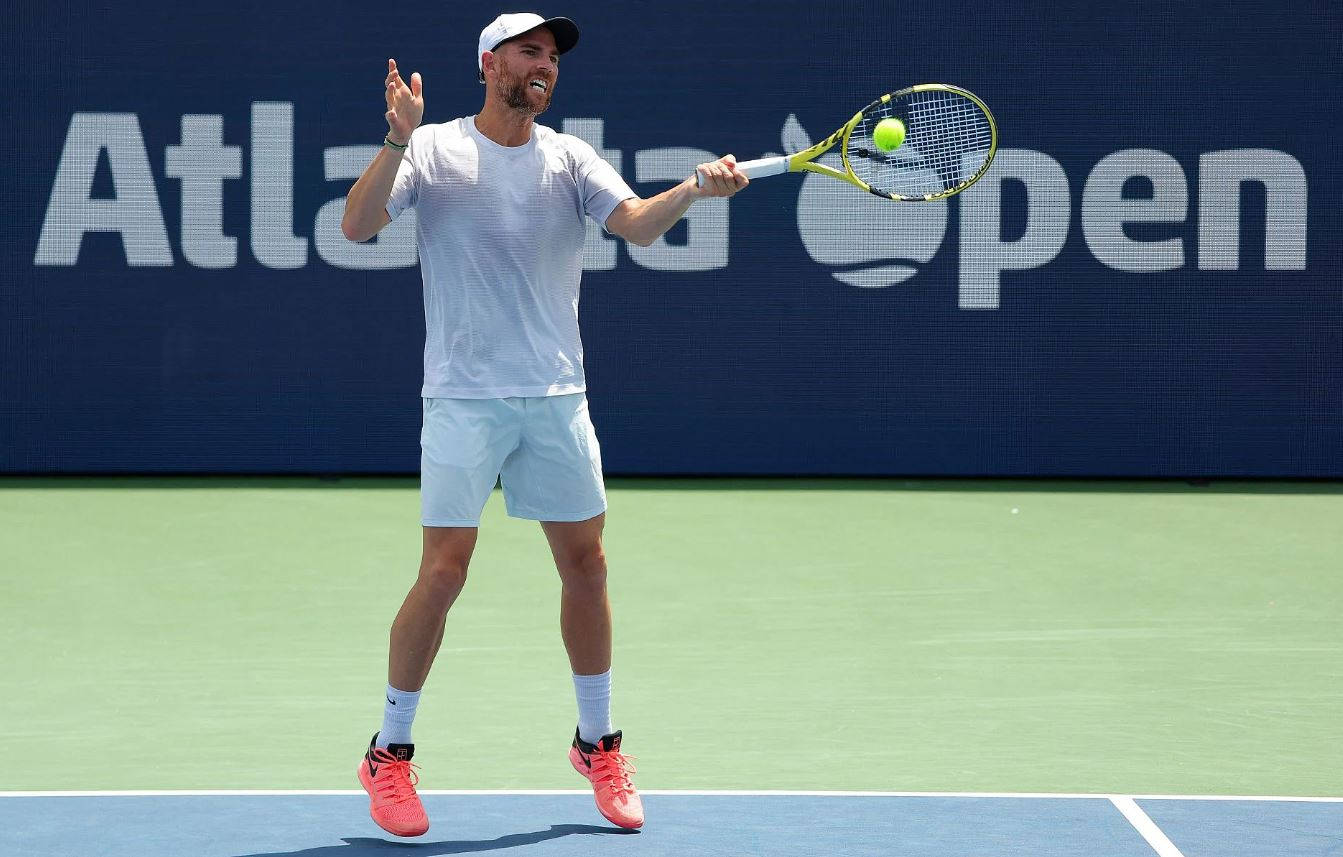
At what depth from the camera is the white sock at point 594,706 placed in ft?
12.6

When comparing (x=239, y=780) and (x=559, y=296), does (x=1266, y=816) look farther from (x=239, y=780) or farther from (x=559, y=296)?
(x=239, y=780)

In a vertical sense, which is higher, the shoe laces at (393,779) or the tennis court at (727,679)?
the shoe laces at (393,779)

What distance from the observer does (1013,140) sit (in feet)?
29.3

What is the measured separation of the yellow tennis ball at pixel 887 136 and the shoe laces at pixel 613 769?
1.64 m

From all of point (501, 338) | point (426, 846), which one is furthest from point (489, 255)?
point (426, 846)

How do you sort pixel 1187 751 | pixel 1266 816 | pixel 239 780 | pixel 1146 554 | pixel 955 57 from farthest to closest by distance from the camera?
1. pixel 955 57
2. pixel 1146 554
3. pixel 1187 751
4. pixel 239 780
5. pixel 1266 816

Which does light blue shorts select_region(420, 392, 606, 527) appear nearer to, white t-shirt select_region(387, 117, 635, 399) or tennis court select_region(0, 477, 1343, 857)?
white t-shirt select_region(387, 117, 635, 399)

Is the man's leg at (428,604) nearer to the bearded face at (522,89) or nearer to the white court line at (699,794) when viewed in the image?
the white court line at (699,794)

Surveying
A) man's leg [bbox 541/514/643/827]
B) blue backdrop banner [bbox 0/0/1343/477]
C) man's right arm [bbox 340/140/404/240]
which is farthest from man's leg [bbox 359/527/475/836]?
blue backdrop banner [bbox 0/0/1343/477]

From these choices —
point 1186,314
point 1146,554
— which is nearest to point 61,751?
point 1146,554

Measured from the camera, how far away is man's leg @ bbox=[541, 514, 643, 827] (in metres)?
Answer: 3.78

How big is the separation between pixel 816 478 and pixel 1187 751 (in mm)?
4963

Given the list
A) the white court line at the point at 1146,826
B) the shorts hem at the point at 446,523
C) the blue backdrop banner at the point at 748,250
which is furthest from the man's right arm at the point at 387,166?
the blue backdrop banner at the point at 748,250

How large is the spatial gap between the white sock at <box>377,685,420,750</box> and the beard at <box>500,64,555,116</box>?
1190 mm
